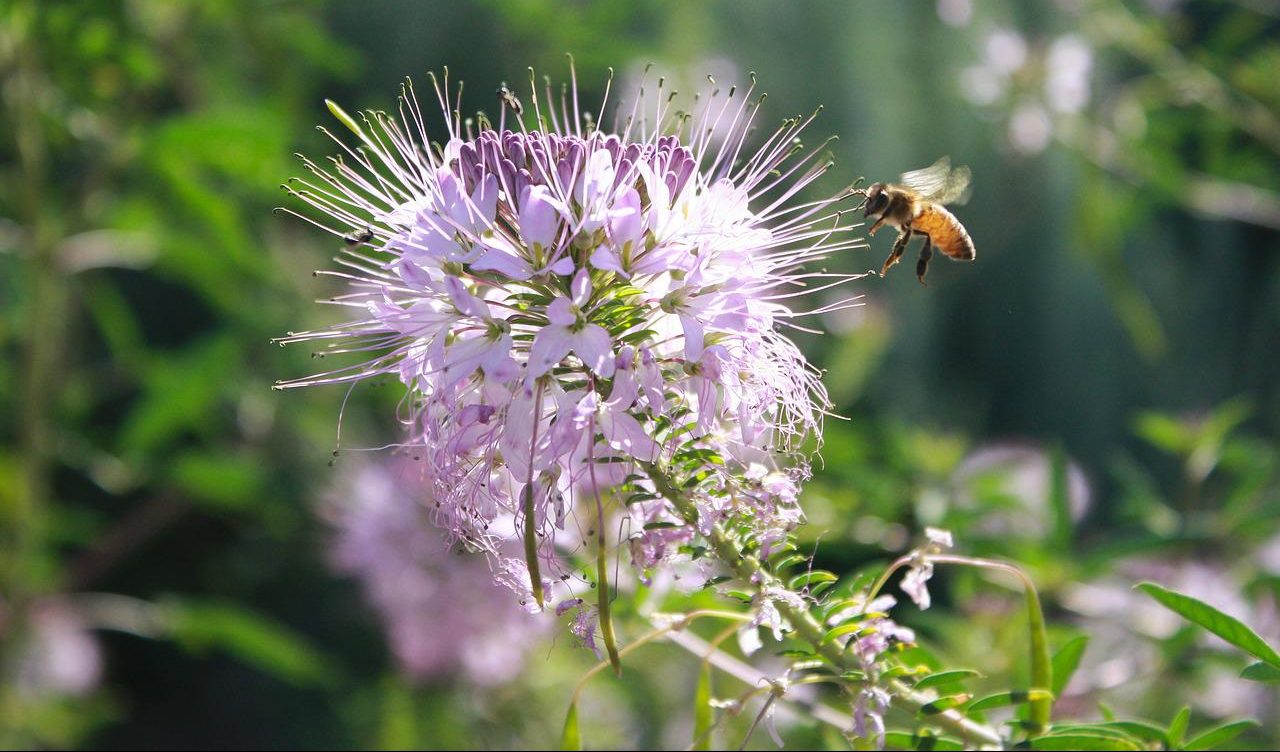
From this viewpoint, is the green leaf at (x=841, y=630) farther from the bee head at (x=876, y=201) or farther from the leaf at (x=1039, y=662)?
the bee head at (x=876, y=201)

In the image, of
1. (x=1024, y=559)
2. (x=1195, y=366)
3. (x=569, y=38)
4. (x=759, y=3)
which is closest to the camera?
(x=1024, y=559)

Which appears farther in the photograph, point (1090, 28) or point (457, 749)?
point (1090, 28)

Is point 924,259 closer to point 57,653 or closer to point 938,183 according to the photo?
point 938,183

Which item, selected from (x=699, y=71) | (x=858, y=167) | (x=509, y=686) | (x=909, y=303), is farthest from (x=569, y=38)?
(x=909, y=303)

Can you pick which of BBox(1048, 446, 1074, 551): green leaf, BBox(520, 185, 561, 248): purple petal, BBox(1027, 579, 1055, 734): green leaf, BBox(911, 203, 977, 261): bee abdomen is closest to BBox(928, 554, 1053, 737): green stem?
BBox(1027, 579, 1055, 734): green leaf

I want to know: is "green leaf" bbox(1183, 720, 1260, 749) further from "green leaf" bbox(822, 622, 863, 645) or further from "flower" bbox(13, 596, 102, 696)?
"flower" bbox(13, 596, 102, 696)

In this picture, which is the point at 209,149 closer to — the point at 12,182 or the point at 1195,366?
the point at 12,182

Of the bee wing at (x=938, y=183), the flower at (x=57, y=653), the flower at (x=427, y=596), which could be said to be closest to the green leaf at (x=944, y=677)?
the bee wing at (x=938, y=183)
